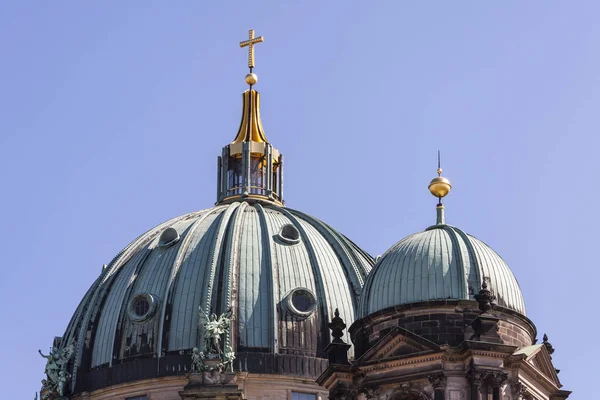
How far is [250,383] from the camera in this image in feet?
309

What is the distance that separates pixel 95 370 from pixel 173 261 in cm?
737

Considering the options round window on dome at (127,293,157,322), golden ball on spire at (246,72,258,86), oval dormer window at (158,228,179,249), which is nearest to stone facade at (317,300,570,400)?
round window on dome at (127,293,157,322)

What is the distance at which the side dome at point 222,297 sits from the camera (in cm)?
9575

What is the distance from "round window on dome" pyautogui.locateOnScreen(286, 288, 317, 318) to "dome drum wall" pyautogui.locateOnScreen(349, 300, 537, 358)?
47.2 ft

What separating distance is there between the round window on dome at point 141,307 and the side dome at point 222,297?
2.1 inches

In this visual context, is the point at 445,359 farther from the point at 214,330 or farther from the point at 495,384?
the point at 214,330

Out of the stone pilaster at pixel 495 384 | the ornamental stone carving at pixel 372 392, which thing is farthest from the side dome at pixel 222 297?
the stone pilaster at pixel 495 384

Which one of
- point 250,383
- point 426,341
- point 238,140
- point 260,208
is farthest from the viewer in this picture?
point 238,140

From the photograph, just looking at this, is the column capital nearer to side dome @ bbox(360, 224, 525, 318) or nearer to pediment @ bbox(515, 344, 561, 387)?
pediment @ bbox(515, 344, 561, 387)

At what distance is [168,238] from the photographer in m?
102

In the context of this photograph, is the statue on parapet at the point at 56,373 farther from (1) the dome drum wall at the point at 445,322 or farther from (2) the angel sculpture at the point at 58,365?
(1) the dome drum wall at the point at 445,322

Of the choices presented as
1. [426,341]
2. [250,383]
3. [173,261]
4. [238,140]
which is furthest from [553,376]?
[238,140]

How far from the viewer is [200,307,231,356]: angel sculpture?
93.7 m

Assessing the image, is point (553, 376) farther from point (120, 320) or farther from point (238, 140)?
point (238, 140)
